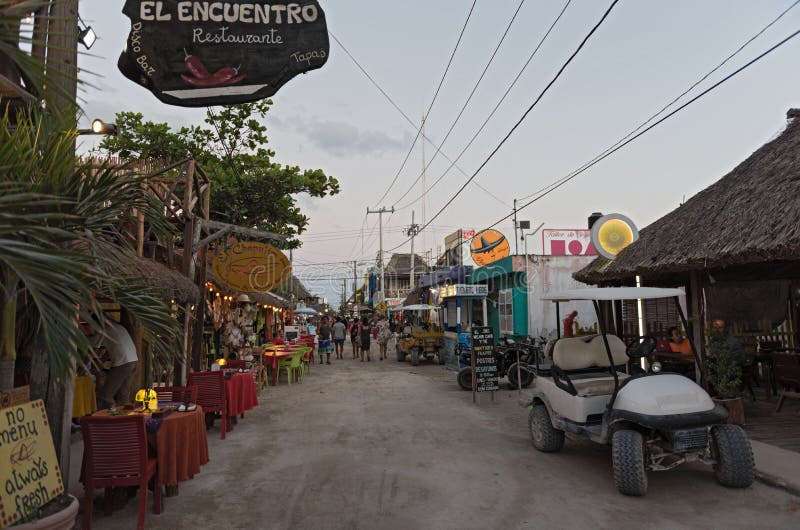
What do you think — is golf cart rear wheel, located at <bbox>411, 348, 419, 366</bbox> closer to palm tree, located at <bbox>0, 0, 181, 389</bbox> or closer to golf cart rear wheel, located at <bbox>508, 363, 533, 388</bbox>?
golf cart rear wheel, located at <bbox>508, 363, 533, 388</bbox>

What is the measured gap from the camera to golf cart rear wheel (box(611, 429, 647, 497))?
16.3ft

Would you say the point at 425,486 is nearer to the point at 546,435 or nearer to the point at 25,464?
the point at 546,435

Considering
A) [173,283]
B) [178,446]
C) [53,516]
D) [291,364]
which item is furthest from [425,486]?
[291,364]

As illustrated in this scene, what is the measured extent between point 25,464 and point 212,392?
4.37 meters

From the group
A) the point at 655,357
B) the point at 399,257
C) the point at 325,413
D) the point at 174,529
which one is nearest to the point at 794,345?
the point at 655,357

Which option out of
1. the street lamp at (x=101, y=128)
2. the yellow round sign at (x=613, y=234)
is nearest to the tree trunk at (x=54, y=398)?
the street lamp at (x=101, y=128)

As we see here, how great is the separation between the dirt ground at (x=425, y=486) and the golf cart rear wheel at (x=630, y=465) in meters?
0.11

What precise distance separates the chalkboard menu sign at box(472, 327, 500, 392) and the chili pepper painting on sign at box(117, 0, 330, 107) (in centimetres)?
757

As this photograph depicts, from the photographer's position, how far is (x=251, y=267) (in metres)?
9.60

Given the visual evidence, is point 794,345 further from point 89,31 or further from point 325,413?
point 89,31

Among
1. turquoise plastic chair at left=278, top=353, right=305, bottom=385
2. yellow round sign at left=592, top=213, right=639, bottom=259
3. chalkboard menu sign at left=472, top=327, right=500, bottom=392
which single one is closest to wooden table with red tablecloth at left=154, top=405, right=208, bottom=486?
chalkboard menu sign at left=472, top=327, right=500, bottom=392

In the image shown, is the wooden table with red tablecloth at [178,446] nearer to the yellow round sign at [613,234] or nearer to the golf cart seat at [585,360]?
the golf cart seat at [585,360]

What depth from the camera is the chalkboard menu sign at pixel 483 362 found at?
418 inches

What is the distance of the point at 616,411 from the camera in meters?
5.36
